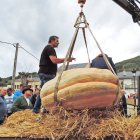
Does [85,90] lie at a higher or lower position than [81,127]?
higher

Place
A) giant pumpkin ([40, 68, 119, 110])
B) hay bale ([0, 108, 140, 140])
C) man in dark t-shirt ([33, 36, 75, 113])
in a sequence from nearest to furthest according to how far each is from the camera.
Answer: hay bale ([0, 108, 140, 140]), giant pumpkin ([40, 68, 119, 110]), man in dark t-shirt ([33, 36, 75, 113])

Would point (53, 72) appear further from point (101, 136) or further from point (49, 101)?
point (101, 136)

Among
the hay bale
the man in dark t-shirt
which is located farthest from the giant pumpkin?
the man in dark t-shirt

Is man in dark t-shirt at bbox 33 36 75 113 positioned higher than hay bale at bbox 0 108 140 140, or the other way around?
man in dark t-shirt at bbox 33 36 75 113

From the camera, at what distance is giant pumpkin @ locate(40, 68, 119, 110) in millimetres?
3807

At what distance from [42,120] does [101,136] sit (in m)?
0.93

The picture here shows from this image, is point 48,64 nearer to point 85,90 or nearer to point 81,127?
point 85,90

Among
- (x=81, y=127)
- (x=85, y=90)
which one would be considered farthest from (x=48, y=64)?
(x=81, y=127)

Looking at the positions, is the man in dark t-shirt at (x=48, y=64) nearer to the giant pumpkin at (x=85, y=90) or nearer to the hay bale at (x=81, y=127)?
the giant pumpkin at (x=85, y=90)

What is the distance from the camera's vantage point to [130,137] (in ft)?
11.0

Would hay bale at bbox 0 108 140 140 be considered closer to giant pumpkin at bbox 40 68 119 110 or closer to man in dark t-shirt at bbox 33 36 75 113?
giant pumpkin at bbox 40 68 119 110

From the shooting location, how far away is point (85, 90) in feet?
12.5

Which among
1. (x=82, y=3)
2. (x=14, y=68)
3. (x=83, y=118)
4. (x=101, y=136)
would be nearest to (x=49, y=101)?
(x=83, y=118)

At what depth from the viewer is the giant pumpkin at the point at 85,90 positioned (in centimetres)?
381
